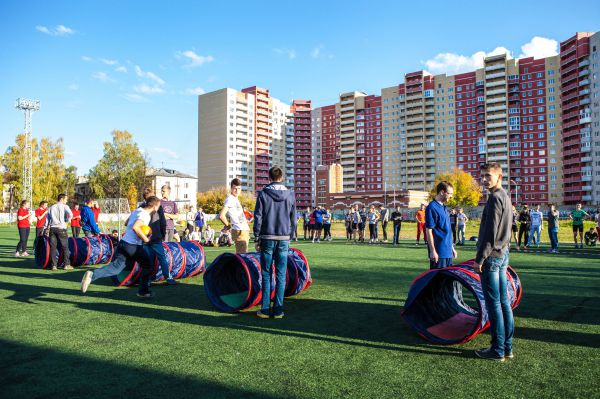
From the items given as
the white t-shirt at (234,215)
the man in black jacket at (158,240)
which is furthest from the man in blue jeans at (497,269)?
the man in black jacket at (158,240)

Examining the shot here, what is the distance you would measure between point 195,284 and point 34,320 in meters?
3.56

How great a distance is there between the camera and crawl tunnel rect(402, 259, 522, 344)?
15.7ft

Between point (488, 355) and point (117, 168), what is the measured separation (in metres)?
71.0

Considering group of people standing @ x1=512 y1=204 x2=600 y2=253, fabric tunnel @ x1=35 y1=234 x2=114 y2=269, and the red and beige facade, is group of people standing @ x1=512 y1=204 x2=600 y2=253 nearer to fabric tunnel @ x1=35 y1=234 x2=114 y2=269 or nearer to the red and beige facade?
fabric tunnel @ x1=35 y1=234 x2=114 y2=269

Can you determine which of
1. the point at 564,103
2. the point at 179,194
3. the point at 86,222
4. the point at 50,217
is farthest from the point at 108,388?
the point at 564,103

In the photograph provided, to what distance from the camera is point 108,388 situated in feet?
12.0

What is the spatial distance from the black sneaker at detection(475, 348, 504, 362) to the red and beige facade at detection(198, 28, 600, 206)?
10598 cm

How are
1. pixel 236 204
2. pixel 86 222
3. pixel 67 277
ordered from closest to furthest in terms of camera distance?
pixel 236 204 → pixel 67 277 → pixel 86 222

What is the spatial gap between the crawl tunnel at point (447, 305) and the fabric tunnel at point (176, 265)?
5.35 meters

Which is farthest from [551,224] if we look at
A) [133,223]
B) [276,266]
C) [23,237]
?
[23,237]

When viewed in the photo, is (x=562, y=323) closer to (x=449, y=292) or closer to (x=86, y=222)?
(x=449, y=292)

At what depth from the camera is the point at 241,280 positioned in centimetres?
782

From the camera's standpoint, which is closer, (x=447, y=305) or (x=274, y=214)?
(x=447, y=305)

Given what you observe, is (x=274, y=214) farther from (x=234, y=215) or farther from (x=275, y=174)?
(x=234, y=215)
